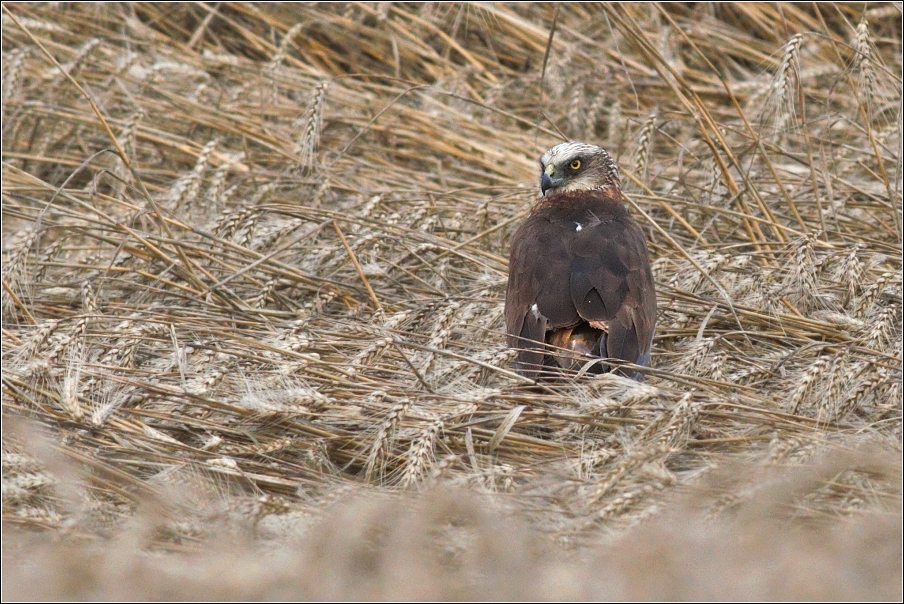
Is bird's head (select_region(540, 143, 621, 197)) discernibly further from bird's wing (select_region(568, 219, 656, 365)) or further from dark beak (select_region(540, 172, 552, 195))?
bird's wing (select_region(568, 219, 656, 365))

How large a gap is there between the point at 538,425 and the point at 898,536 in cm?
112

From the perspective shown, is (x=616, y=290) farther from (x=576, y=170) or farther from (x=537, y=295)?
(x=576, y=170)

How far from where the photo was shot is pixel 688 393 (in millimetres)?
3109

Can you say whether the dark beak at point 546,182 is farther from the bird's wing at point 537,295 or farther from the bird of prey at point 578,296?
the bird's wing at point 537,295

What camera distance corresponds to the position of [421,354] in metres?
3.79

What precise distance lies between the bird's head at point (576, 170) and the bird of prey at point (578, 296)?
284mm

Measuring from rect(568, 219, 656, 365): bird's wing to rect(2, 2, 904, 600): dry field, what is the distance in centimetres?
19

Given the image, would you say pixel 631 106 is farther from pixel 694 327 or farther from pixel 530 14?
pixel 694 327

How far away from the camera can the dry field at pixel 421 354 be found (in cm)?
274

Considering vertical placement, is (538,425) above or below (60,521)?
above

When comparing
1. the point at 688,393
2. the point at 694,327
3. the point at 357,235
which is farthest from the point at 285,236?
the point at 688,393

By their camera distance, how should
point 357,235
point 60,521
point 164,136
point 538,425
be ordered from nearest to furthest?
point 60,521 → point 538,425 → point 357,235 → point 164,136

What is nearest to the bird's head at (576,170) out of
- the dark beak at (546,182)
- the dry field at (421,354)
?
the dark beak at (546,182)

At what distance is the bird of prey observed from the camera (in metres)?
3.78
